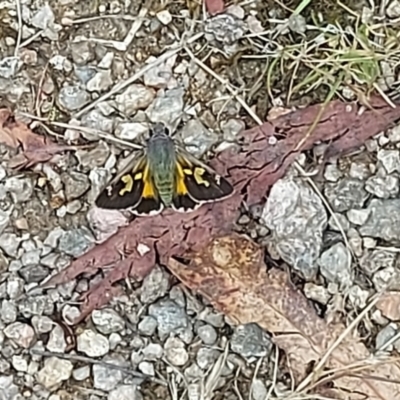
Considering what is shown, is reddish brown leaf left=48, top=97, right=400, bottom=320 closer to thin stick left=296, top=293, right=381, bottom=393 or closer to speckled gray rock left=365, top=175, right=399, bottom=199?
speckled gray rock left=365, top=175, right=399, bottom=199

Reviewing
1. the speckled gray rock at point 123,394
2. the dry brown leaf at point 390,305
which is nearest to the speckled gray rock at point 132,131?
the speckled gray rock at point 123,394

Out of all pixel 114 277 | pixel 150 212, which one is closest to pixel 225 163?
pixel 150 212

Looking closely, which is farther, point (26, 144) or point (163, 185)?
point (26, 144)

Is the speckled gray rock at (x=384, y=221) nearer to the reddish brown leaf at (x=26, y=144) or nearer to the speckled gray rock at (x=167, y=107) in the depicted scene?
the speckled gray rock at (x=167, y=107)

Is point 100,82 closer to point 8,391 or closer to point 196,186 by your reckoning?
point 196,186

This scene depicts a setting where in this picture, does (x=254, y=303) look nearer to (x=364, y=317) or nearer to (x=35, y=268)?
(x=364, y=317)

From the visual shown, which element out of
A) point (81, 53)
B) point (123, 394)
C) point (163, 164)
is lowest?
point (123, 394)

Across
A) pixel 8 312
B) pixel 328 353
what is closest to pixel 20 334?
pixel 8 312
